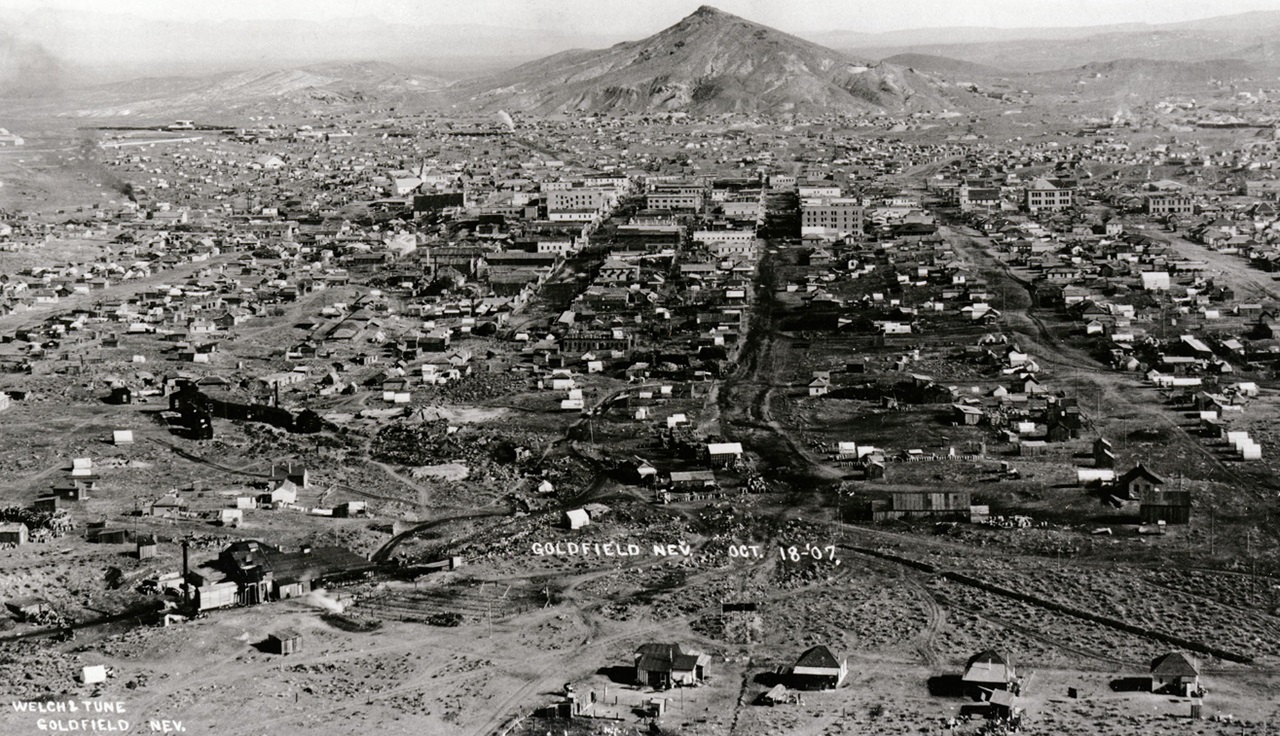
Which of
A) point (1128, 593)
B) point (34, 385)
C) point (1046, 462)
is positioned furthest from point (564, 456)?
point (34, 385)

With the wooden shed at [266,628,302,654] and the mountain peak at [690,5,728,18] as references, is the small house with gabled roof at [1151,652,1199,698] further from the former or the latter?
the mountain peak at [690,5,728,18]

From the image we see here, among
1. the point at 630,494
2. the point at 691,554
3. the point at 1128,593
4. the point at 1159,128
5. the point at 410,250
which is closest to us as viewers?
the point at 1128,593

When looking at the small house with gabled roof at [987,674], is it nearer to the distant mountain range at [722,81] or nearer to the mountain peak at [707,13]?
the distant mountain range at [722,81]

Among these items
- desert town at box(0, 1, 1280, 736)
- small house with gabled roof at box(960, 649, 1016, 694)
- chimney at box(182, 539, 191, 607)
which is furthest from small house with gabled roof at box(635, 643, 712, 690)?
chimney at box(182, 539, 191, 607)

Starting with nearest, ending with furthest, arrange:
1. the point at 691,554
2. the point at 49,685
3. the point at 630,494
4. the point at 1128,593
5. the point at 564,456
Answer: the point at 49,685
the point at 1128,593
the point at 691,554
the point at 630,494
the point at 564,456

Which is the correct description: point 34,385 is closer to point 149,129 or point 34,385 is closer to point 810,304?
point 810,304

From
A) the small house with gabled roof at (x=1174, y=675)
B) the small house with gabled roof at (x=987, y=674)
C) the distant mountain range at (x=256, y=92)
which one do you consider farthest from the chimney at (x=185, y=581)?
the distant mountain range at (x=256, y=92)
